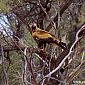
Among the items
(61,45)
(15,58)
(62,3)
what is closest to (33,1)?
(62,3)

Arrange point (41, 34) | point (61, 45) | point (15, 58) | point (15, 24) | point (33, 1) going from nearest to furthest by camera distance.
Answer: point (61, 45) < point (41, 34) < point (33, 1) < point (15, 24) < point (15, 58)

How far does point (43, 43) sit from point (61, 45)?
0.36 m

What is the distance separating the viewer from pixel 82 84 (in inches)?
145

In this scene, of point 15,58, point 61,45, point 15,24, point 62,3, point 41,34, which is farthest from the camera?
point 15,58

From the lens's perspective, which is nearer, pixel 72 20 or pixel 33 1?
pixel 33 1

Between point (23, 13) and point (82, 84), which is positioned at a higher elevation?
point (23, 13)

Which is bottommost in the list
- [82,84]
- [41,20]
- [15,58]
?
[82,84]

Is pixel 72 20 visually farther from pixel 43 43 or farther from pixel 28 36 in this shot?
pixel 43 43

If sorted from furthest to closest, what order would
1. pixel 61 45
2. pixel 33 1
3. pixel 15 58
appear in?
pixel 15 58, pixel 33 1, pixel 61 45

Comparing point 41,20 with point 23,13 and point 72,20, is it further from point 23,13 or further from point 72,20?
point 72,20

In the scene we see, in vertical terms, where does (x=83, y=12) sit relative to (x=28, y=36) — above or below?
above

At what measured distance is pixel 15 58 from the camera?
12.2 ft

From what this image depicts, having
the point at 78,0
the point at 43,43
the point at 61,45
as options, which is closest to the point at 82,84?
the point at 78,0

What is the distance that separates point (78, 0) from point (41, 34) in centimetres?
140
